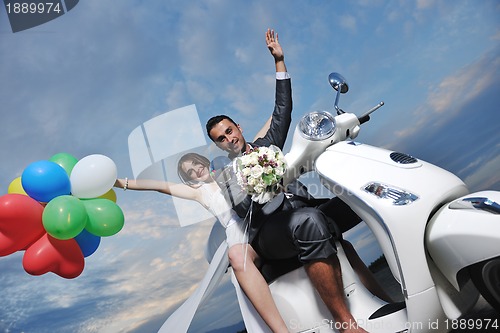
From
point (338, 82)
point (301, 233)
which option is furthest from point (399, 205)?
point (338, 82)

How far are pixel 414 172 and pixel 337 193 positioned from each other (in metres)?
0.30

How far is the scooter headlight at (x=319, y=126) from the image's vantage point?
178cm

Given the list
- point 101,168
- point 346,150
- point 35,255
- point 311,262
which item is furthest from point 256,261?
point 35,255

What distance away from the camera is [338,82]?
1.93 meters

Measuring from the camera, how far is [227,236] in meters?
1.98

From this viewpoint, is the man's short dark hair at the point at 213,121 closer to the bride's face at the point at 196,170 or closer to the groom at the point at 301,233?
the groom at the point at 301,233

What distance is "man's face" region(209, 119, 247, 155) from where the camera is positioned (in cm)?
213

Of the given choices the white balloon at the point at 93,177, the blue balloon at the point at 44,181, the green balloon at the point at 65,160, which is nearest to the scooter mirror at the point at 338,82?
the white balloon at the point at 93,177

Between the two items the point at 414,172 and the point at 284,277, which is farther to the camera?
the point at 284,277

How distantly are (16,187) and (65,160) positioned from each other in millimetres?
343

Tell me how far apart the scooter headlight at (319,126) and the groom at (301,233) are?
300 mm

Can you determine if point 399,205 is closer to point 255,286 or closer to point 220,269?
point 255,286

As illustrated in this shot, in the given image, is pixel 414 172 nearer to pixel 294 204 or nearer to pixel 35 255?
pixel 294 204

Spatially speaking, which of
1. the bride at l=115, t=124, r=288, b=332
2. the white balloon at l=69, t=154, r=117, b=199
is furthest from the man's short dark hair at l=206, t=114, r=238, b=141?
the white balloon at l=69, t=154, r=117, b=199
